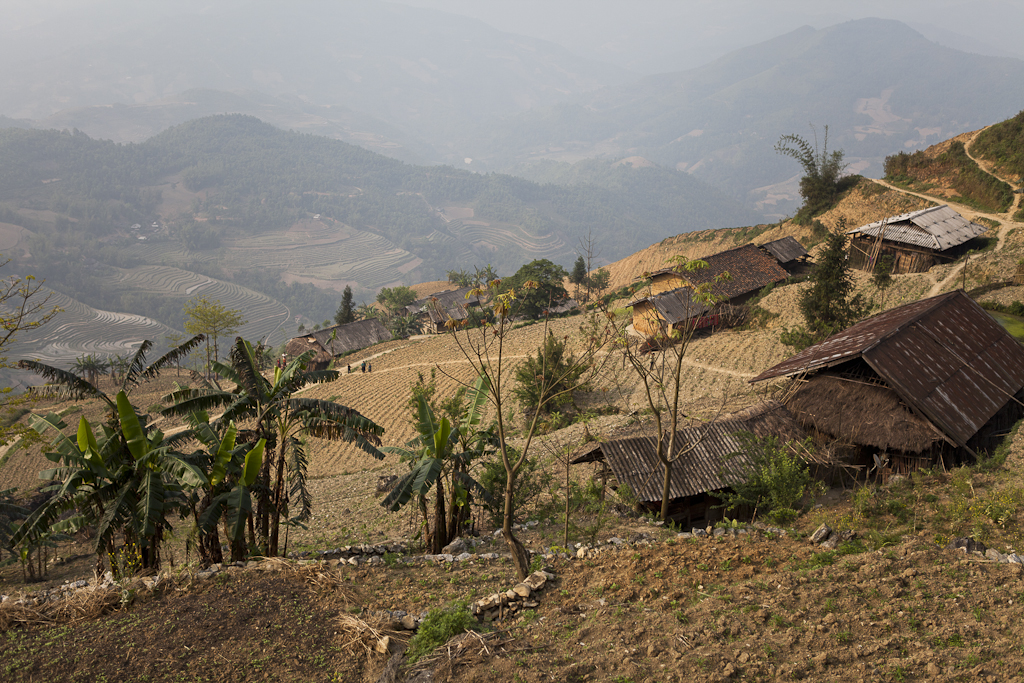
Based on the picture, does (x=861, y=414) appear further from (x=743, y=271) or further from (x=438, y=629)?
(x=743, y=271)

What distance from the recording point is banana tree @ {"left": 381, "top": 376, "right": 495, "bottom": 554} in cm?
909

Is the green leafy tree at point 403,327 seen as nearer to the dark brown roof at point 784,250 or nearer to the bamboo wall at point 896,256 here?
the dark brown roof at point 784,250

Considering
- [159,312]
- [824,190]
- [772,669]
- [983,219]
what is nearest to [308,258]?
[159,312]

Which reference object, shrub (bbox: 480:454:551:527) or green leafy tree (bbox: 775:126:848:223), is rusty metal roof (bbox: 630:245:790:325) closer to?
green leafy tree (bbox: 775:126:848:223)

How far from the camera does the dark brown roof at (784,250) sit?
109 feet

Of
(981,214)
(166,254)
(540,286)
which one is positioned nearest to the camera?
(981,214)

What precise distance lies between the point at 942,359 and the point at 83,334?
152957 millimetres

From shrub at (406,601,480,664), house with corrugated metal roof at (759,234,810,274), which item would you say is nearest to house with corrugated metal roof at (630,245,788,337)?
house with corrugated metal roof at (759,234,810,274)

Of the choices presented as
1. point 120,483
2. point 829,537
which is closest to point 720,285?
point 829,537

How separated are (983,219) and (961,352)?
2548 centimetres

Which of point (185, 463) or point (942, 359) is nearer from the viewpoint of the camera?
point (185, 463)

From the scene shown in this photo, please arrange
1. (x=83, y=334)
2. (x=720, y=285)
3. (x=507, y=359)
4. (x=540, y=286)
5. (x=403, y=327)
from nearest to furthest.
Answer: (x=720, y=285) → (x=507, y=359) → (x=540, y=286) → (x=403, y=327) → (x=83, y=334)

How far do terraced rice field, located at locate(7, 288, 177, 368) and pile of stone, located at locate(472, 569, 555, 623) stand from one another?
433 ft

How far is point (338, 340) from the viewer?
161ft
